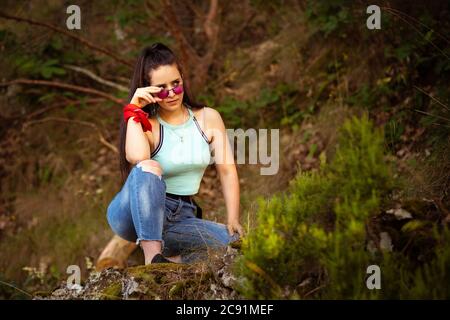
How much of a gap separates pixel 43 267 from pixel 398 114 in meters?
3.56

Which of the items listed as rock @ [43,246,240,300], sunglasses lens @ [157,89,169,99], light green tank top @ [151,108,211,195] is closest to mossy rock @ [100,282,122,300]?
rock @ [43,246,240,300]

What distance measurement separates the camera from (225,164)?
12.1 ft

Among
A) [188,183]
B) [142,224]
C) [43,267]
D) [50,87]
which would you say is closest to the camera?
[142,224]

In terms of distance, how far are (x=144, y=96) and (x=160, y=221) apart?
0.73 metres

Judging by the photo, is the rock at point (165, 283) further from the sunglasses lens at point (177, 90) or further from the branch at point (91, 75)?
the branch at point (91, 75)

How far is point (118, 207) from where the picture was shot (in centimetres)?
342

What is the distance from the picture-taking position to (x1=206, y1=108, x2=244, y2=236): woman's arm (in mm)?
3611

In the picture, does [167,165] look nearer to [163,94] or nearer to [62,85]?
[163,94]

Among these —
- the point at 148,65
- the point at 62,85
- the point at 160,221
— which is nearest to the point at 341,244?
the point at 160,221

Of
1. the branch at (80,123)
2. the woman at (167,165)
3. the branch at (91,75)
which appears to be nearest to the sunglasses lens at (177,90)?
the woman at (167,165)

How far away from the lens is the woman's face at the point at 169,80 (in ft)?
11.7
